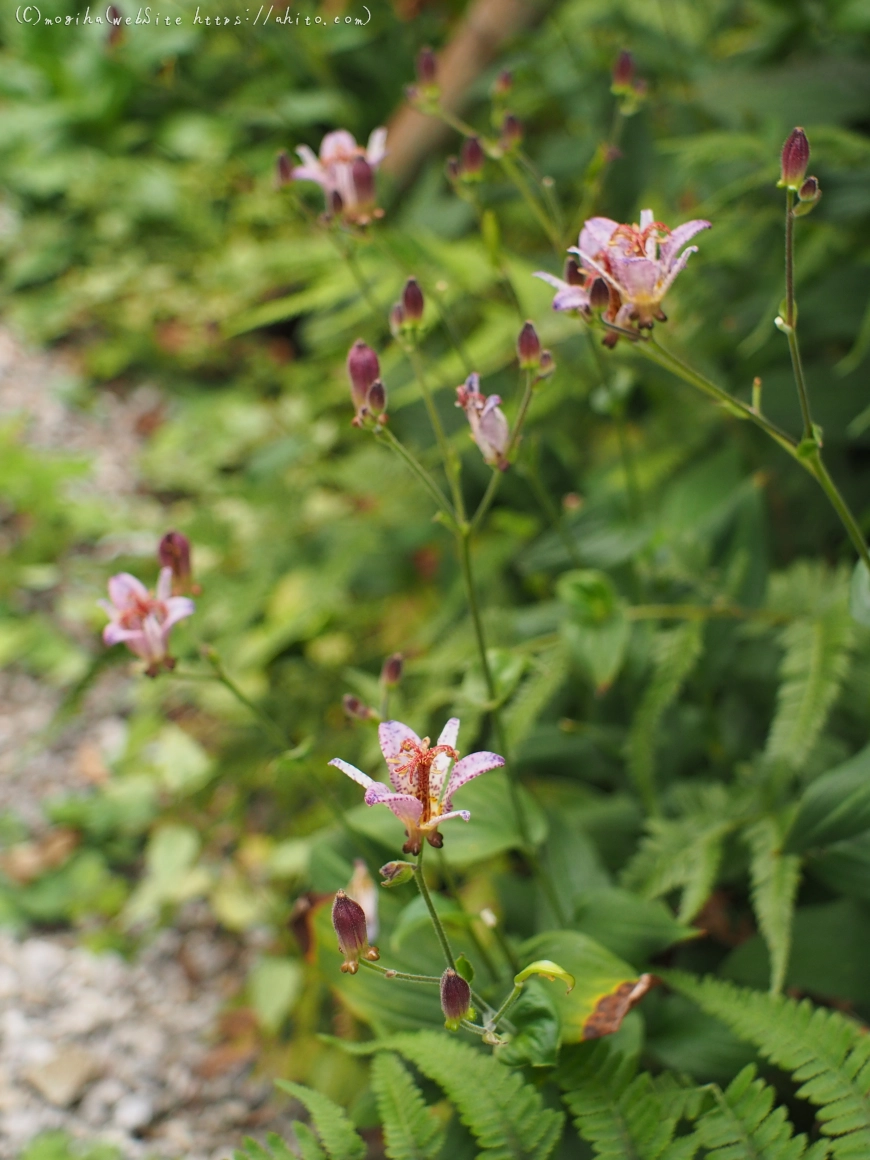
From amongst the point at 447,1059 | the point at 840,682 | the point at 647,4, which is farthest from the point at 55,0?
the point at 447,1059

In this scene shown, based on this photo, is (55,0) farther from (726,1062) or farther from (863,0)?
(726,1062)

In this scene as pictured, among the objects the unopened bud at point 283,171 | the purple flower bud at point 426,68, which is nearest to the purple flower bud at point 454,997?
the unopened bud at point 283,171

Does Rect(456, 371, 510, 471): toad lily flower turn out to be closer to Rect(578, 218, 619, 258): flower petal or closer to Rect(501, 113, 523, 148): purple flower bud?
Rect(578, 218, 619, 258): flower petal

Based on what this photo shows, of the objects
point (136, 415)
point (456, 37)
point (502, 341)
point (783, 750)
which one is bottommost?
point (136, 415)

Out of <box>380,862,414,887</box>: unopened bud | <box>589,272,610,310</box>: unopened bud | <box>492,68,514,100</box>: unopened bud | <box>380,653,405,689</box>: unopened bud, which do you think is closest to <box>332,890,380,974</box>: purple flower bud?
<box>380,862,414,887</box>: unopened bud

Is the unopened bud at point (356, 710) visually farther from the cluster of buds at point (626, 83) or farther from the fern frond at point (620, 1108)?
the cluster of buds at point (626, 83)

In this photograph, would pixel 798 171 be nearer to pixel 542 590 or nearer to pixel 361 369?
pixel 361 369

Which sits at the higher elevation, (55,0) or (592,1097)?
(55,0)
